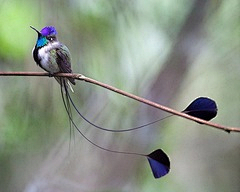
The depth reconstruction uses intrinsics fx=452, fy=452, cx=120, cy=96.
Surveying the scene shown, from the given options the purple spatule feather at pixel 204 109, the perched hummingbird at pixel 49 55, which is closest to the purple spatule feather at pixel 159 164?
the purple spatule feather at pixel 204 109

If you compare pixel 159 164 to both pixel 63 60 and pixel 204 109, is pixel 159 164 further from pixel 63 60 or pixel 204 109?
pixel 63 60

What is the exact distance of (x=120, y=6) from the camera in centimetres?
156

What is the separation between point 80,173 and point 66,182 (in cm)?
6

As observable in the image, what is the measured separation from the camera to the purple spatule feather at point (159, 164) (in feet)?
1.82

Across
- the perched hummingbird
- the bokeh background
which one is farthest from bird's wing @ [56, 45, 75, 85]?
the bokeh background

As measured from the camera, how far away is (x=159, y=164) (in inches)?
22.2

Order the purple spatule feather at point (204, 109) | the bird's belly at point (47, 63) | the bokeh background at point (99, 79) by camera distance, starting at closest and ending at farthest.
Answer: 1. the purple spatule feather at point (204, 109)
2. the bird's belly at point (47, 63)
3. the bokeh background at point (99, 79)

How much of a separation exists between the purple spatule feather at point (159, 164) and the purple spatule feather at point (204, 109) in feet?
0.21

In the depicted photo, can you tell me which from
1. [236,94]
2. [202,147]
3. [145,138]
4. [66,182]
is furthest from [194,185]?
[66,182]

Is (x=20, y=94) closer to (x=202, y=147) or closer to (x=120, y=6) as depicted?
(x=120, y=6)

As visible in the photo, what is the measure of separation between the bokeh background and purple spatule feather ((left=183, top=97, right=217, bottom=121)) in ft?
2.88

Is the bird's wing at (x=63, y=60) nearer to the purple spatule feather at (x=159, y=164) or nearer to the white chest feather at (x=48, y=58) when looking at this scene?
the white chest feather at (x=48, y=58)

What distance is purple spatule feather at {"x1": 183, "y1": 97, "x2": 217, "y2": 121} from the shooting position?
1.82 feet

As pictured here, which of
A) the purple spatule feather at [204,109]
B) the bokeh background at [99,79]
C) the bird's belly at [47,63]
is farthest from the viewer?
the bokeh background at [99,79]
